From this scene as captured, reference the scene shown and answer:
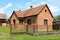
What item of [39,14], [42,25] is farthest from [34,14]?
[42,25]

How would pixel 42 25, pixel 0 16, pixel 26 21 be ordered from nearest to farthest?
pixel 42 25 < pixel 26 21 < pixel 0 16

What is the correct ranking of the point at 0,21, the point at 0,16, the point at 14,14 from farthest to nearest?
the point at 0,16
the point at 0,21
the point at 14,14

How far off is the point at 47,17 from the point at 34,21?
9.52ft

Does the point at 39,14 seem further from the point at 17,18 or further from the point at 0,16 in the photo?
the point at 0,16

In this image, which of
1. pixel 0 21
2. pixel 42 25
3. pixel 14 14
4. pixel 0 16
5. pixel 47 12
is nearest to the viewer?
pixel 42 25

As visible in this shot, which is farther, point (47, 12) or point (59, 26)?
point (59, 26)

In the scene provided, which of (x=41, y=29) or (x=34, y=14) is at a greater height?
(x=34, y=14)

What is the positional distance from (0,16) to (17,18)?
1832cm

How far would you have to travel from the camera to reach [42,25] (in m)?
29.5

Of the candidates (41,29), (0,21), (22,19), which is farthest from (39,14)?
(0,21)

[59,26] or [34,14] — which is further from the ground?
[34,14]

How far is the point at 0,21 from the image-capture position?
49750 mm

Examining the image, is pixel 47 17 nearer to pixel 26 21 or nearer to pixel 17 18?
pixel 26 21

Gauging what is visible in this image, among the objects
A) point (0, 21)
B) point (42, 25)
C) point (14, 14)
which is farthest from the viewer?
point (0, 21)
